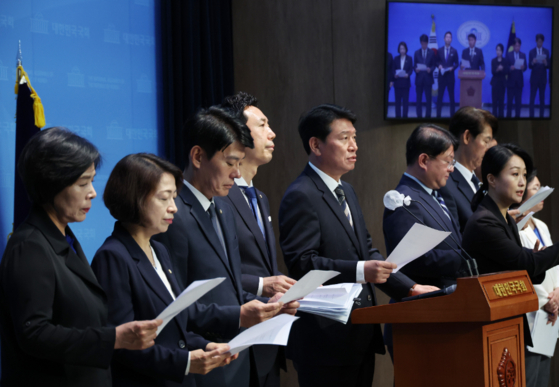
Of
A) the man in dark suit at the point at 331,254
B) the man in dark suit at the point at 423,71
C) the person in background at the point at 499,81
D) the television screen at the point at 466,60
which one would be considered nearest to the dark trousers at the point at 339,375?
the man in dark suit at the point at 331,254

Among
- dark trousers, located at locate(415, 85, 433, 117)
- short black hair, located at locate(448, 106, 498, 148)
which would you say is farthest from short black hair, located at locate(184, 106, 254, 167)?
dark trousers, located at locate(415, 85, 433, 117)

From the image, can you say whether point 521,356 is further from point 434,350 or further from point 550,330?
point 550,330

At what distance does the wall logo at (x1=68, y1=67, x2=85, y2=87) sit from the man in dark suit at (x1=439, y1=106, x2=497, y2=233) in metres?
2.38

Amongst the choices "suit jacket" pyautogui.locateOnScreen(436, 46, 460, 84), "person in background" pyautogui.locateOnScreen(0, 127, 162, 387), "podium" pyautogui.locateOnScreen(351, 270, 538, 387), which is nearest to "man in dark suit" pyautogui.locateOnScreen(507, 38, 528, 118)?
"suit jacket" pyautogui.locateOnScreen(436, 46, 460, 84)

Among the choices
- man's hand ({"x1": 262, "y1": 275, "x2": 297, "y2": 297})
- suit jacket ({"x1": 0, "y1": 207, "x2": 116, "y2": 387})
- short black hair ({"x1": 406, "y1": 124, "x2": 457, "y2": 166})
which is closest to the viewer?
suit jacket ({"x1": 0, "y1": 207, "x2": 116, "y2": 387})

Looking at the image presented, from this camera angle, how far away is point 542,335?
3113 millimetres

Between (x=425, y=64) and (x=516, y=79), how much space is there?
787 mm

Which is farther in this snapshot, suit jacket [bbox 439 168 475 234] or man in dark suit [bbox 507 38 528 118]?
man in dark suit [bbox 507 38 528 118]

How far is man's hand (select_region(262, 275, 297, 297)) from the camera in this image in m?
2.38

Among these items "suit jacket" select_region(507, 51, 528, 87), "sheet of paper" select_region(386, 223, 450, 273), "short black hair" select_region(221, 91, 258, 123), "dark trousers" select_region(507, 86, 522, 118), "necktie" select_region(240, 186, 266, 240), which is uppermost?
"suit jacket" select_region(507, 51, 528, 87)

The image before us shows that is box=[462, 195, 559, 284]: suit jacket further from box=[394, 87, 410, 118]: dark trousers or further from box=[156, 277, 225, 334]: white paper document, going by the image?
box=[394, 87, 410, 118]: dark trousers

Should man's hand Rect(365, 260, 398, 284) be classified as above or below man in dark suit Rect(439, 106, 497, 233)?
below

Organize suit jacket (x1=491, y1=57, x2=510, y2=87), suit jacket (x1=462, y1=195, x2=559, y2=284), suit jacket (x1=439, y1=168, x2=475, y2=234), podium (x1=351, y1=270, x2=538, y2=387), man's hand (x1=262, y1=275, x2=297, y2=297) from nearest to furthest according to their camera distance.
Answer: podium (x1=351, y1=270, x2=538, y2=387) → man's hand (x1=262, y1=275, x2=297, y2=297) → suit jacket (x1=462, y1=195, x2=559, y2=284) → suit jacket (x1=439, y1=168, x2=475, y2=234) → suit jacket (x1=491, y1=57, x2=510, y2=87)

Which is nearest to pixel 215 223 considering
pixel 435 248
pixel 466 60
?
pixel 435 248
